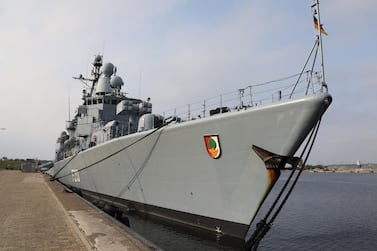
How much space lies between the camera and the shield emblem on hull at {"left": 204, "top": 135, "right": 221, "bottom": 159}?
300 inches

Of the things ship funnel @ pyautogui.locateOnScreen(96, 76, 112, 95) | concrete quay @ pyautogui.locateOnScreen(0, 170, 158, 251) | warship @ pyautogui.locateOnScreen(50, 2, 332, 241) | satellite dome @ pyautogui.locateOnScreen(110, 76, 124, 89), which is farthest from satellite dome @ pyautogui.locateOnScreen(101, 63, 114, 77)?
concrete quay @ pyautogui.locateOnScreen(0, 170, 158, 251)

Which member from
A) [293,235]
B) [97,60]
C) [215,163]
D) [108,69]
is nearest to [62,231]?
[215,163]

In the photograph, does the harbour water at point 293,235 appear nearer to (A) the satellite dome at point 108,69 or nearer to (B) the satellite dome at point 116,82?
(B) the satellite dome at point 116,82

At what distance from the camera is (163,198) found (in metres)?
9.69

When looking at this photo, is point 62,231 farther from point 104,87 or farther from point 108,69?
point 108,69

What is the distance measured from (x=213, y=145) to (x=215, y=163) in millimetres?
443

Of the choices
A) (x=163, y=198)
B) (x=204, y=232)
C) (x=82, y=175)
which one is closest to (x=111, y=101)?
(x=82, y=175)

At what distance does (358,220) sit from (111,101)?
46.1 ft

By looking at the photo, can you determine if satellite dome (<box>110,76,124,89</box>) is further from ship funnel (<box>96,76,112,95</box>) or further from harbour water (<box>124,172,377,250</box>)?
harbour water (<box>124,172,377,250</box>)

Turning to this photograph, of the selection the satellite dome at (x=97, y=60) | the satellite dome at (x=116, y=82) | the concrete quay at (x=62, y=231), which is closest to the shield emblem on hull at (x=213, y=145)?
the concrete quay at (x=62, y=231)

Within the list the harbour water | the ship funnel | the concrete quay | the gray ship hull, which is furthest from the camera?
the ship funnel

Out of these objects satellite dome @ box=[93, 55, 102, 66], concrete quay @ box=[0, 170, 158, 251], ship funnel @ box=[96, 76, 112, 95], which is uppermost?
satellite dome @ box=[93, 55, 102, 66]

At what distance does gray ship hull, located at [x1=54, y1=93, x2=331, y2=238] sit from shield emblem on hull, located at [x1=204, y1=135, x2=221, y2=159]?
0.08 m

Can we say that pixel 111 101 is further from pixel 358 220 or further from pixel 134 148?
pixel 358 220
